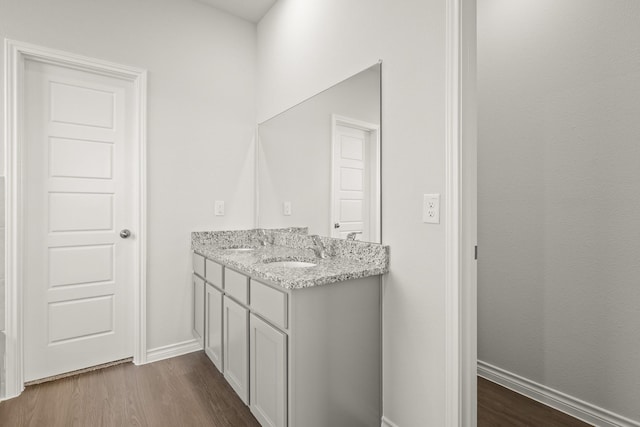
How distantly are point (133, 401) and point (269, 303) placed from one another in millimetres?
1231

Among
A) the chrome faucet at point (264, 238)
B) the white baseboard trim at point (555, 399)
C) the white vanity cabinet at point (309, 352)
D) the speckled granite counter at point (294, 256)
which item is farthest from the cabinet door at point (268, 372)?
the white baseboard trim at point (555, 399)

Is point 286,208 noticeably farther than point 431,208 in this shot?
Yes

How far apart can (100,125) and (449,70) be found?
2.36 metres

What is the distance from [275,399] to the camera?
1499mm

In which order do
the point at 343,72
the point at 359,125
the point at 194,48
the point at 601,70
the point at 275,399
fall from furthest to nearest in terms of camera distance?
1. the point at 194,48
2. the point at 343,72
3. the point at 359,125
4. the point at 601,70
5. the point at 275,399

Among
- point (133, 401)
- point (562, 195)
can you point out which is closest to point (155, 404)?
point (133, 401)

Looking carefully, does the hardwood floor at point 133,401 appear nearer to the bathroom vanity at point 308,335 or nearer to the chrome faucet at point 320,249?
the bathroom vanity at point 308,335

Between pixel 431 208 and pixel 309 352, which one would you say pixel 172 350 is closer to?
pixel 309 352

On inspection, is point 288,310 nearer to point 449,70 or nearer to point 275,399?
point 275,399

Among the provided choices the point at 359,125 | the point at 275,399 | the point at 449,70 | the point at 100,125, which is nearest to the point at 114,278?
the point at 100,125

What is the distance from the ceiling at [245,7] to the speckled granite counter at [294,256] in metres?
1.87

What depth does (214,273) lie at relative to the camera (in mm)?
2242

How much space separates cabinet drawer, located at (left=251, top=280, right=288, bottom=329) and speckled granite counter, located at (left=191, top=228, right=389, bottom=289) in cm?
5

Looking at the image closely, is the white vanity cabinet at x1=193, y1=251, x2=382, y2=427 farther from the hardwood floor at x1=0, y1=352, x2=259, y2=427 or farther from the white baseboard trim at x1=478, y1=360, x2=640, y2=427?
the white baseboard trim at x1=478, y1=360, x2=640, y2=427
